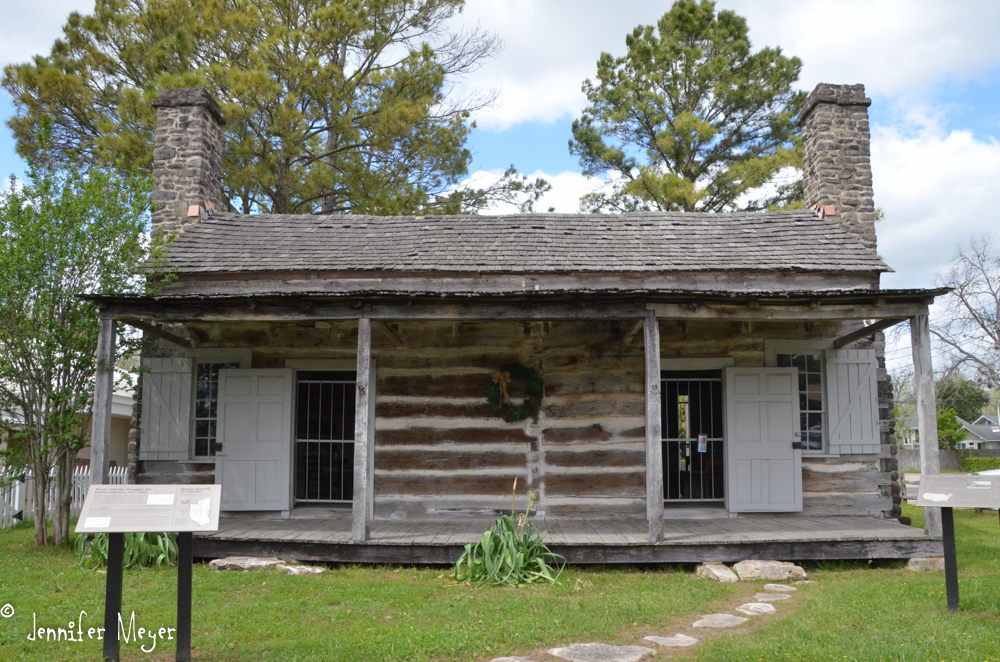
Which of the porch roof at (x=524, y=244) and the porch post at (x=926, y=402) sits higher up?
the porch roof at (x=524, y=244)

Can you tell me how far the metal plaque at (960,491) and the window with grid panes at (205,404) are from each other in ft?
25.8

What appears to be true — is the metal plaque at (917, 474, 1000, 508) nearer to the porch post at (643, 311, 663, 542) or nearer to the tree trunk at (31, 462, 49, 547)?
the porch post at (643, 311, 663, 542)

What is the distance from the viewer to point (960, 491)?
596 centimetres

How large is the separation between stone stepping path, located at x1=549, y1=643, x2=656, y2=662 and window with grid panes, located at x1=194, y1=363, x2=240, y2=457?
6.36m

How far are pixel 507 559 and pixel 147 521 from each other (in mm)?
3476

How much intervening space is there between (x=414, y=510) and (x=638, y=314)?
3.80m

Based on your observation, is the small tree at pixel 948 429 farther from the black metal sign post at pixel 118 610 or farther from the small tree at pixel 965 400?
the black metal sign post at pixel 118 610

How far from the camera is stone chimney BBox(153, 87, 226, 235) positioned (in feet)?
37.2

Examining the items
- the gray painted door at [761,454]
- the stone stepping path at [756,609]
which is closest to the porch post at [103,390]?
the stone stepping path at [756,609]

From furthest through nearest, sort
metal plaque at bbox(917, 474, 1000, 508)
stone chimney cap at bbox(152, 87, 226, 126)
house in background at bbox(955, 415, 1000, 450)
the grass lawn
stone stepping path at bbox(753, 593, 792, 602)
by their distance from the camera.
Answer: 1. house in background at bbox(955, 415, 1000, 450)
2. stone chimney cap at bbox(152, 87, 226, 126)
3. stone stepping path at bbox(753, 593, 792, 602)
4. metal plaque at bbox(917, 474, 1000, 508)
5. the grass lawn

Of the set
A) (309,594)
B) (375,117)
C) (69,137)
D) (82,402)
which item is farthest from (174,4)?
(309,594)

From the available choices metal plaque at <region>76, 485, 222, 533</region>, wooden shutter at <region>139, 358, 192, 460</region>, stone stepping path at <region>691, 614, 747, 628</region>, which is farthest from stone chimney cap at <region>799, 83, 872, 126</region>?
metal plaque at <region>76, 485, 222, 533</region>

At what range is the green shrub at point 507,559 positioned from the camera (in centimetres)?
707

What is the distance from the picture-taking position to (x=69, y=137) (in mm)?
16875
